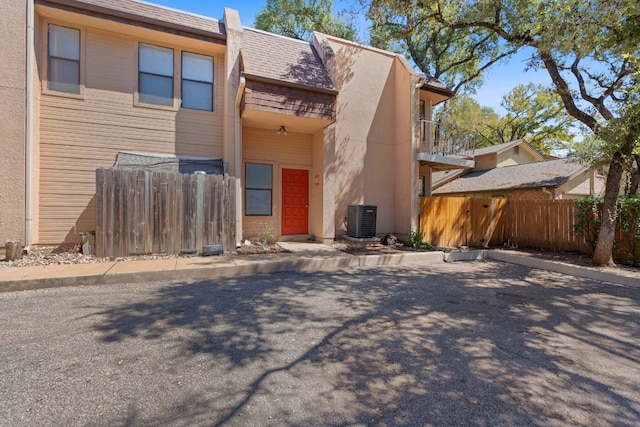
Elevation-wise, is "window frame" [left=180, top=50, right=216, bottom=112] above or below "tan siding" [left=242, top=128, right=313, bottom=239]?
above

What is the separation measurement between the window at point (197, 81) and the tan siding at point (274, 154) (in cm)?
135

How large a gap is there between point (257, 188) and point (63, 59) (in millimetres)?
5642

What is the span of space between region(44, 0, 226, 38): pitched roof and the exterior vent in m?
6.17

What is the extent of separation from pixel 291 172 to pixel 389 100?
4.45 m

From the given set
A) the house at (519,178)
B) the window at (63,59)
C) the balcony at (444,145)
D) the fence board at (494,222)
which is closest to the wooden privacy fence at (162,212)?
the window at (63,59)

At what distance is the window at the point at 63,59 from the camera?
25.1 ft

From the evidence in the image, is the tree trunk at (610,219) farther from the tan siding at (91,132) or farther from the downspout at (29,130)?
the downspout at (29,130)

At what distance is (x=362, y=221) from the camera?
976cm

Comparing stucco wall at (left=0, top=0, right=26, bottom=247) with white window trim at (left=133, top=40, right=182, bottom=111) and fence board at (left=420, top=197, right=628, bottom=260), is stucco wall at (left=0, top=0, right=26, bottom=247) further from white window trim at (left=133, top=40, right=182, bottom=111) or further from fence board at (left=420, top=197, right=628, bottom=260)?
fence board at (left=420, top=197, right=628, bottom=260)

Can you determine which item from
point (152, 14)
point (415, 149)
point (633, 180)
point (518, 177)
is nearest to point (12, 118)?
point (152, 14)

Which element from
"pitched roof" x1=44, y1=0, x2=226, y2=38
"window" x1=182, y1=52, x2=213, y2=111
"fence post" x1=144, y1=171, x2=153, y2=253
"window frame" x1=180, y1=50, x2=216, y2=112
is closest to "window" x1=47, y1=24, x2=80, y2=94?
"pitched roof" x1=44, y1=0, x2=226, y2=38

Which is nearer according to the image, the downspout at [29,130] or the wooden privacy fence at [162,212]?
the wooden privacy fence at [162,212]

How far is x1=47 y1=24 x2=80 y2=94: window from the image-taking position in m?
7.65

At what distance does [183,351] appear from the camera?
306 centimetres
